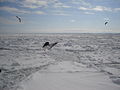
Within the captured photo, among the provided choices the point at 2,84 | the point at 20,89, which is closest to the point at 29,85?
the point at 20,89

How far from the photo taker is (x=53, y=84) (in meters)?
3.30

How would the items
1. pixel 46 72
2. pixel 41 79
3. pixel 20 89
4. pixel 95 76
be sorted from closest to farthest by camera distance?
pixel 20 89 → pixel 41 79 → pixel 95 76 → pixel 46 72

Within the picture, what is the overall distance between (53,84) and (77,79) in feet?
2.82

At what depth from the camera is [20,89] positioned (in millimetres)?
2988

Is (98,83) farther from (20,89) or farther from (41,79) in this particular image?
(20,89)

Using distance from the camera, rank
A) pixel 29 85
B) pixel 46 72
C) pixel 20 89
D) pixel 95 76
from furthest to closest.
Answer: pixel 46 72 < pixel 95 76 < pixel 29 85 < pixel 20 89

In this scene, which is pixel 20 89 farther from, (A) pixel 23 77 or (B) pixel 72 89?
(B) pixel 72 89

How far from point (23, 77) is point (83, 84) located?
2016 millimetres

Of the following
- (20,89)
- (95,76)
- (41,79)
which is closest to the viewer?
(20,89)

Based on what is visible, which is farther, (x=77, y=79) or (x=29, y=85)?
(x=77, y=79)

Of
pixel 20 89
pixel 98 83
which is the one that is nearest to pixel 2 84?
pixel 20 89

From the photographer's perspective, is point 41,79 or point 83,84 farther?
point 41,79

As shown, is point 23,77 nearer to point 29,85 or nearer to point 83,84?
point 29,85

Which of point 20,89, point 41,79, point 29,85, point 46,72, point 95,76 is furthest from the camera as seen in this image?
point 46,72
